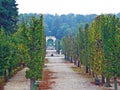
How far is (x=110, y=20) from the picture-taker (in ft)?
125

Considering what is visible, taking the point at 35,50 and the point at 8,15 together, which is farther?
the point at 8,15

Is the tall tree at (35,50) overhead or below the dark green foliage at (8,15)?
below

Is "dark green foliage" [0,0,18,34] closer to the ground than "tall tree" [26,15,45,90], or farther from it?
farther from it

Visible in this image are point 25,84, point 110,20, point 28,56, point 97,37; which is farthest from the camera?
point 97,37

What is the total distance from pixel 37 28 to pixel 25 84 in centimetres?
879

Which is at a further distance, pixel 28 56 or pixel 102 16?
pixel 102 16

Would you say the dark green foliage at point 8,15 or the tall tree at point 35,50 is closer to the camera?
the tall tree at point 35,50

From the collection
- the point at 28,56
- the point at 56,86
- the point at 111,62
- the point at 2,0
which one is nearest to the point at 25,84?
the point at 56,86

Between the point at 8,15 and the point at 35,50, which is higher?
the point at 8,15

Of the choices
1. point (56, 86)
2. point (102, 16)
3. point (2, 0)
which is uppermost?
point (2, 0)

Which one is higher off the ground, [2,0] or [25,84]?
[2,0]

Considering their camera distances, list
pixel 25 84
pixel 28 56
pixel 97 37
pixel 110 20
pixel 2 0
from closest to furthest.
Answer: pixel 28 56 < pixel 110 20 < pixel 25 84 < pixel 97 37 < pixel 2 0

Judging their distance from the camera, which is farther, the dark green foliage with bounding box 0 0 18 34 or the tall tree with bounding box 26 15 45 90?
the dark green foliage with bounding box 0 0 18 34

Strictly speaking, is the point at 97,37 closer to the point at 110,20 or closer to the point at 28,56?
the point at 110,20
